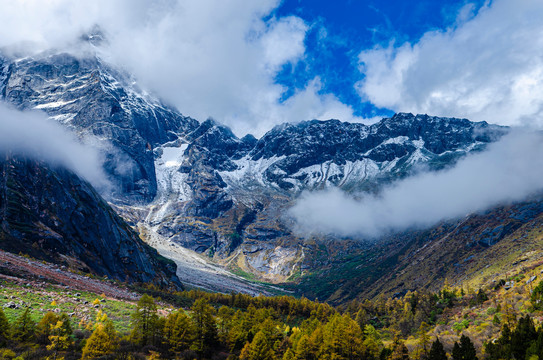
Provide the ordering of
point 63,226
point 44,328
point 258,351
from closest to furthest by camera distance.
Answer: point 44,328 → point 258,351 → point 63,226

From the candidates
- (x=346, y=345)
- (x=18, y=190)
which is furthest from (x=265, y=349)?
(x=18, y=190)

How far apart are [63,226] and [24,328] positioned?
3955 inches

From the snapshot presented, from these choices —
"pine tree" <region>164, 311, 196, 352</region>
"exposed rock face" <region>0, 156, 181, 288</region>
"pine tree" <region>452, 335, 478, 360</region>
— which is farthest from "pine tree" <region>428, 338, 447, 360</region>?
"exposed rock face" <region>0, 156, 181, 288</region>

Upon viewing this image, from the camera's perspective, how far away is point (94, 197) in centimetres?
16812

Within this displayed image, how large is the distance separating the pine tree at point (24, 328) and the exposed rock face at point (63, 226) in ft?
197

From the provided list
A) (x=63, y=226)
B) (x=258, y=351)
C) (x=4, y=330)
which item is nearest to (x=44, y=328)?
(x=4, y=330)

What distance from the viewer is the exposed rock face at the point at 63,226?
106 metres

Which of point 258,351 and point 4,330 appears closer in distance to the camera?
point 4,330

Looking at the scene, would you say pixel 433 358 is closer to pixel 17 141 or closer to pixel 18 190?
pixel 18 190

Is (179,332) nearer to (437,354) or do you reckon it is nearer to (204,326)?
(204,326)

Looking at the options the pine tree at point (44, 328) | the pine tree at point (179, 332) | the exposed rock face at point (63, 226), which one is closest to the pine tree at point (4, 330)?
the pine tree at point (44, 328)

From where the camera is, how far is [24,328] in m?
43.7

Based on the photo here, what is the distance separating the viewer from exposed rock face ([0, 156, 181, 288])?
10619 cm

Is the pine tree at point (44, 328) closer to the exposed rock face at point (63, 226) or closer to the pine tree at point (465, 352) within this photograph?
the exposed rock face at point (63, 226)
